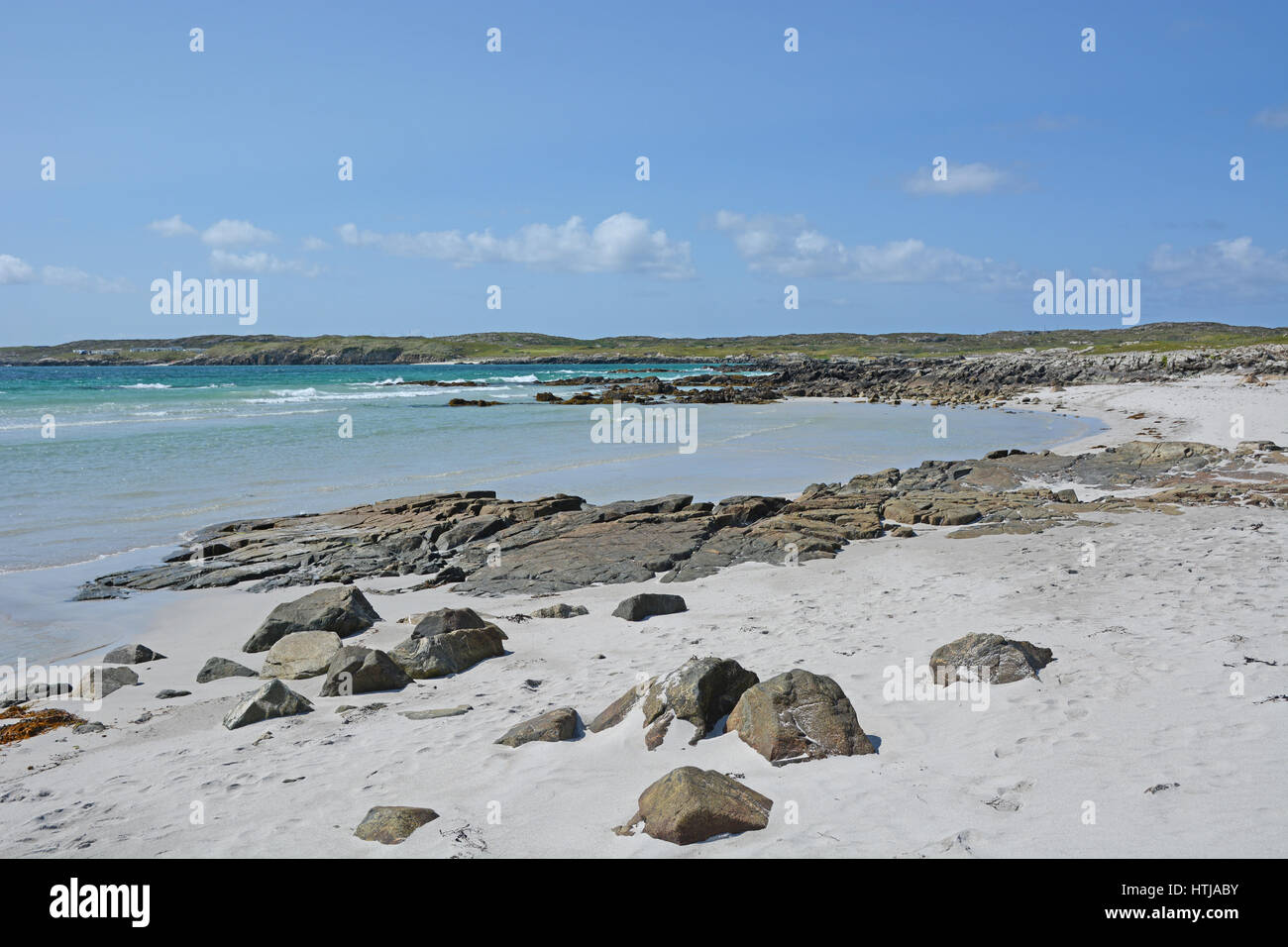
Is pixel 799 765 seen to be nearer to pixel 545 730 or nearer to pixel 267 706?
pixel 545 730

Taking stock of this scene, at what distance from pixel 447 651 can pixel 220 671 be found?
2.21m

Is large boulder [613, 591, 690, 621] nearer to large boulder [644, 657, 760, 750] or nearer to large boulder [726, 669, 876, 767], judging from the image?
large boulder [644, 657, 760, 750]

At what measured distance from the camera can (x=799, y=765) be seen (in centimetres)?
517

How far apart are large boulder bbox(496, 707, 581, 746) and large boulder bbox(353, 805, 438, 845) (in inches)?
43.9

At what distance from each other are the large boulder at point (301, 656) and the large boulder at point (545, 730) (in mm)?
2696

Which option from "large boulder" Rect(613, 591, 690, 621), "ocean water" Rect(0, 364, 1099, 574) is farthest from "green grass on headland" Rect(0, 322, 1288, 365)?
"large boulder" Rect(613, 591, 690, 621)

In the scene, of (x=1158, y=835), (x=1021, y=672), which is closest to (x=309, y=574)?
(x=1021, y=672)

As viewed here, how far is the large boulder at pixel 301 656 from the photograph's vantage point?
794 centimetres

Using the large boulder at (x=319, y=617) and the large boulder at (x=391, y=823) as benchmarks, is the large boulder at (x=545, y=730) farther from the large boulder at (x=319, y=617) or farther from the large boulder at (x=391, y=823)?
the large boulder at (x=319, y=617)

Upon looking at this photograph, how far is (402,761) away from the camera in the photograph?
568cm

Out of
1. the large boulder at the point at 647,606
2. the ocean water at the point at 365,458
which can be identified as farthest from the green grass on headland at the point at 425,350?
the large boulder at the point at 647,606

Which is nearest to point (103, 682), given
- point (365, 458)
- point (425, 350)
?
point (365, 458)

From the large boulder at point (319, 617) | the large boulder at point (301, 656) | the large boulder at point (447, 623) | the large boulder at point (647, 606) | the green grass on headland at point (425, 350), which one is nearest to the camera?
the large boulder at point (301, 656)
